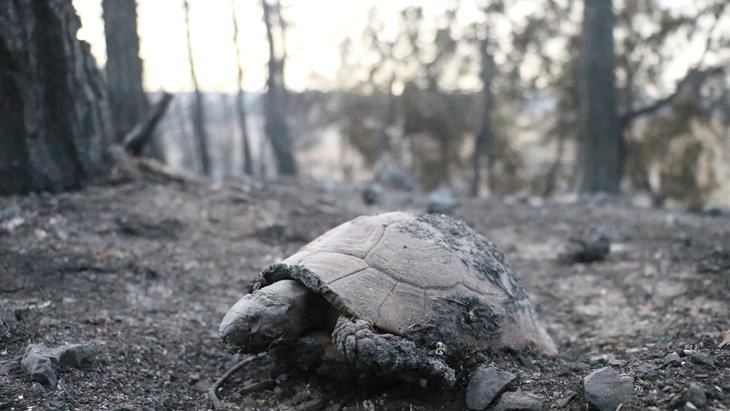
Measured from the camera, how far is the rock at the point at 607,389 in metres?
2.56

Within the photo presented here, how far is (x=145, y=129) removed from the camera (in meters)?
7.74

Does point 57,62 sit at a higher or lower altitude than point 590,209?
higher

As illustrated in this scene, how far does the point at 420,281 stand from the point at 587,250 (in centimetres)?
363

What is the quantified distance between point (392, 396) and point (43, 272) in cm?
276

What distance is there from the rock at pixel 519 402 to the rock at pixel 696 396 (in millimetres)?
566

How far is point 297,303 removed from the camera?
3154mm

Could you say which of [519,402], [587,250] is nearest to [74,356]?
[519,402]

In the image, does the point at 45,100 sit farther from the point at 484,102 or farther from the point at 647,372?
the point at 484,102

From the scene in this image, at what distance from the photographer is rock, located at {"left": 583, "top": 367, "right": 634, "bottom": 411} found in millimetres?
2562

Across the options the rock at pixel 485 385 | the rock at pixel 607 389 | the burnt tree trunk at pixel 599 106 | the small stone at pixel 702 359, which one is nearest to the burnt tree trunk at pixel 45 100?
the rock at pixel 485 385

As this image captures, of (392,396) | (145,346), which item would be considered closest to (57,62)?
(145,346)

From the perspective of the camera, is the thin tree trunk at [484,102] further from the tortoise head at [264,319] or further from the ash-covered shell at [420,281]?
the tortoise head at [264,319]

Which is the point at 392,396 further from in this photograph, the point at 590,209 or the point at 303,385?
the point at 590,209

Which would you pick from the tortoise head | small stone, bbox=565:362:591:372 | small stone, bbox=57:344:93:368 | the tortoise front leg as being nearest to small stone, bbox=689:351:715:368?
small stone, bbox=565:362:591:372
